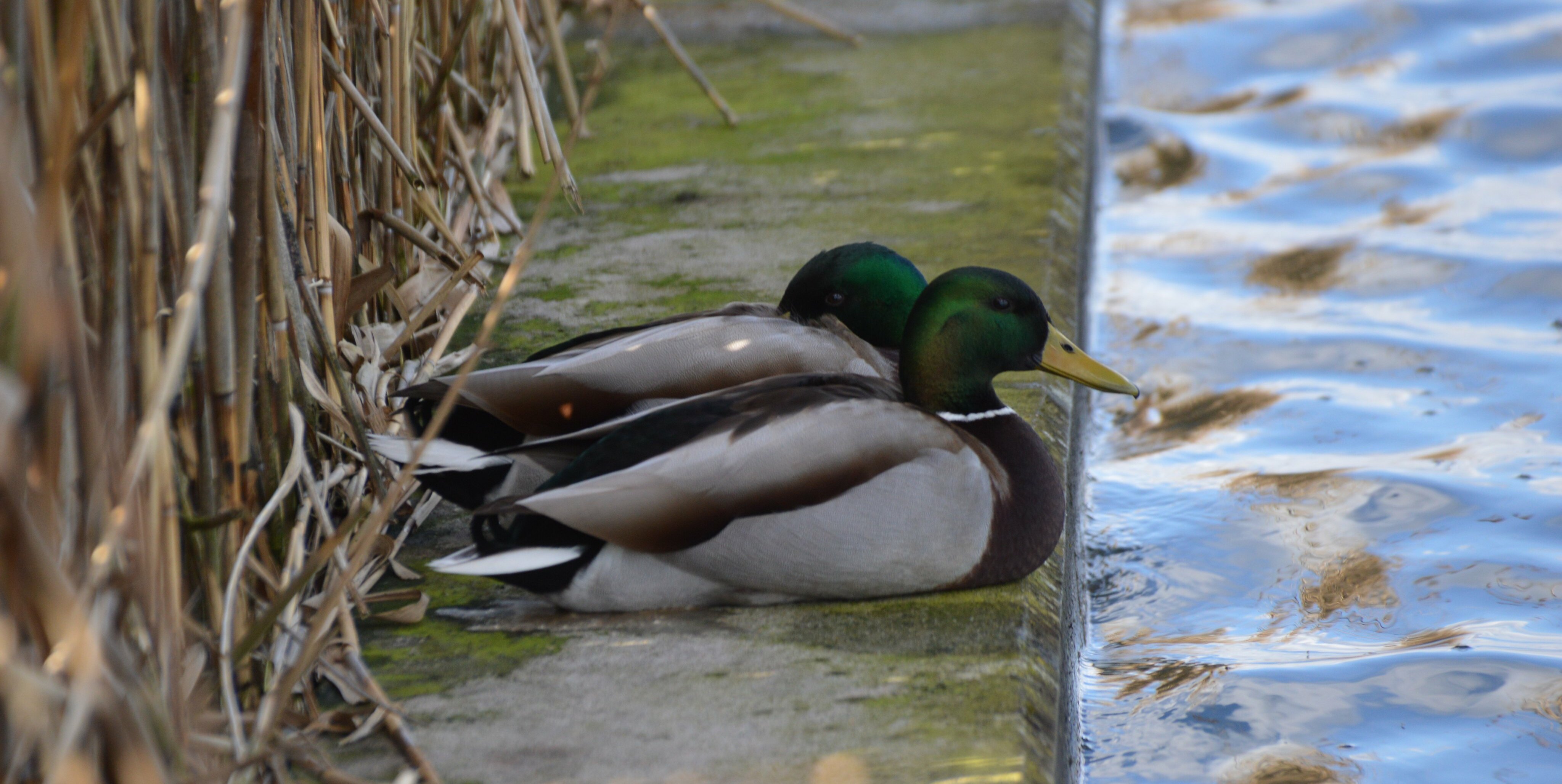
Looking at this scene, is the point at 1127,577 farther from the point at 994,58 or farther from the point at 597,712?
the point at 994,58

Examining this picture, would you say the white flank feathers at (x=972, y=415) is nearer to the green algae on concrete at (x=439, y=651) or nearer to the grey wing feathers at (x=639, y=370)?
the grey wing feathers at (x=639, y=370)

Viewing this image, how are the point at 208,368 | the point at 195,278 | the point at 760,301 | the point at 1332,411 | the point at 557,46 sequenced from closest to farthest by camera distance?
the point at 195,278, the point at 208,368, the point at 557,46, the point at 760,301, the point at 1332,411

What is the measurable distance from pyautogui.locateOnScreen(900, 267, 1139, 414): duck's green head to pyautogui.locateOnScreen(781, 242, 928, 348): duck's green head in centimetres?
25

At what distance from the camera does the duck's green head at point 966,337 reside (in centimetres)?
252

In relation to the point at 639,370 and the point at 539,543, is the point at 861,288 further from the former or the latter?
the point at 539,543

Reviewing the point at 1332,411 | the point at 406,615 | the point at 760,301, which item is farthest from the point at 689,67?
the point at 406,615

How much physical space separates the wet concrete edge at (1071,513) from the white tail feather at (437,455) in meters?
0.86

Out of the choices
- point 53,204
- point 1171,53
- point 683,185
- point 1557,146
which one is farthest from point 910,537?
point 1171,53

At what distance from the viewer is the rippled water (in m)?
2.59

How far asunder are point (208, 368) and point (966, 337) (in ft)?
3.81

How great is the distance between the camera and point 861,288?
2.82 m

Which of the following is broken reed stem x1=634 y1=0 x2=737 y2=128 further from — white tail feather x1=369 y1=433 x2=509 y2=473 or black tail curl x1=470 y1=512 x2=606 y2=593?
black tail curl x1=470 y1=512 x2=606 y2=593

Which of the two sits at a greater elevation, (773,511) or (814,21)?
(814,21)

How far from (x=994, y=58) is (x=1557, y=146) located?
207cm
